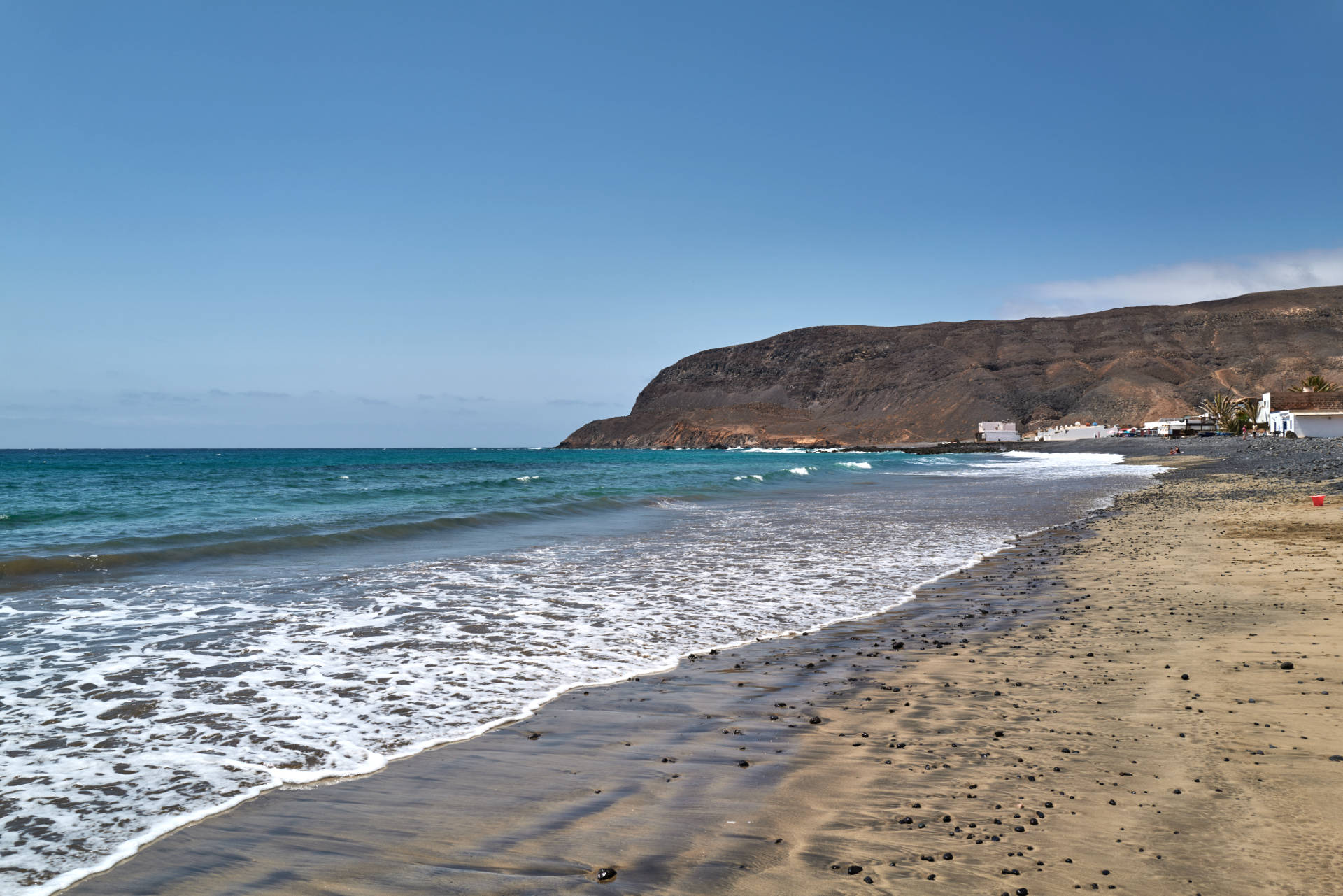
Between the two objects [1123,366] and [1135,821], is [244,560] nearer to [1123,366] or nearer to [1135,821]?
[1135,821]

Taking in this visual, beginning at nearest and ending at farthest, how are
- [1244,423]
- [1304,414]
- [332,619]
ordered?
[332,619]
[1304,414]
[1244,423]

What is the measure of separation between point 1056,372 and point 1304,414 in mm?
97229

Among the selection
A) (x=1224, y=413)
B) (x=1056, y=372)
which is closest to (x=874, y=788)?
(x=1224, y=413)

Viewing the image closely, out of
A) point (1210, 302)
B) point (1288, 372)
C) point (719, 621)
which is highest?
point (1210, 302)

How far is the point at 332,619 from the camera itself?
343 inches

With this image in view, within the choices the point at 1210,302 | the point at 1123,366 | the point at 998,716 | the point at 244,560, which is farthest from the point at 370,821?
the point at 1210,302

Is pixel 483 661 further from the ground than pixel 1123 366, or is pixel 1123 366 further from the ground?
pixel 1123 366

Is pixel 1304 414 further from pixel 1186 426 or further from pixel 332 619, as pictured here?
pixel 332 619

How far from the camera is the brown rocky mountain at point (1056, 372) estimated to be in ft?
456

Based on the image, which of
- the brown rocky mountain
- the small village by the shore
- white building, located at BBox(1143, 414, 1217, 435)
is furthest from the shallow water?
the brown rocky mountain

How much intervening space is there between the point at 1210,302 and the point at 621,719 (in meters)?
216

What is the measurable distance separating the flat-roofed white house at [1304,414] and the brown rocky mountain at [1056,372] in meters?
50.6

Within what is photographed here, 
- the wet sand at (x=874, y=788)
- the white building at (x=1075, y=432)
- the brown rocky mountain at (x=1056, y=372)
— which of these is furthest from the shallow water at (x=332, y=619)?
the brown rocky mountain at (x=1056, y=372)

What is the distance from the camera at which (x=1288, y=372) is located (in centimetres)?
13462
